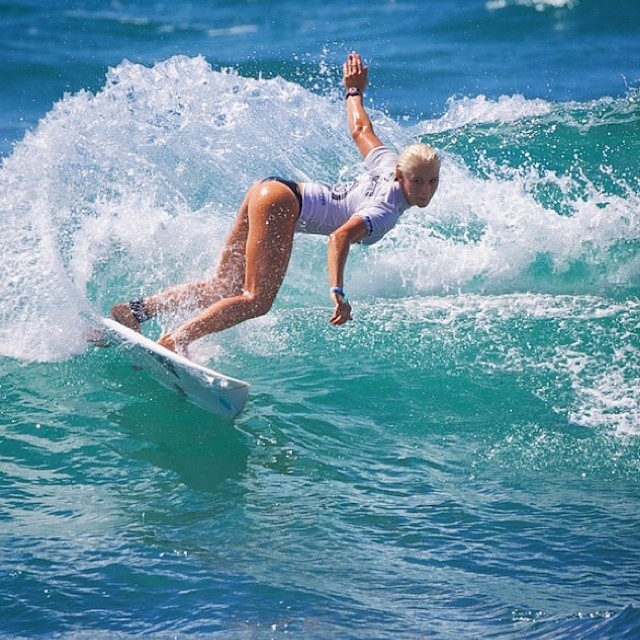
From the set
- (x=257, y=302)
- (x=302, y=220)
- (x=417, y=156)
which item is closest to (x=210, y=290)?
(x=257, y=302)

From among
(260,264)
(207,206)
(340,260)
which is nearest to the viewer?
(340,260)

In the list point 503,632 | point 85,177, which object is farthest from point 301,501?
point 85,177

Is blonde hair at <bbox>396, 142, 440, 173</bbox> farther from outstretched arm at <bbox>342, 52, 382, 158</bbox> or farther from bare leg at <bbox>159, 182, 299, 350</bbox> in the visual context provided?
bare leg at <bbox>159, 182, 299, 350</bbox>

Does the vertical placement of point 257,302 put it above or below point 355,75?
below

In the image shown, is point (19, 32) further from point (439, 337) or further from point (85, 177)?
point (439, 337)

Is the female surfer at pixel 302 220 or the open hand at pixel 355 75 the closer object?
the female surfer at pixel 302 220

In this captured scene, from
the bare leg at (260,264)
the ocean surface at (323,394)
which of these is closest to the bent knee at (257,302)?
the bare leg at (260,264)

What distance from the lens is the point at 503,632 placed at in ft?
12.8

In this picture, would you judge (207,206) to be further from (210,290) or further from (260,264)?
(260,264)

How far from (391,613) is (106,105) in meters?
6.46

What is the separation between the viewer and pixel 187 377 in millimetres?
5957

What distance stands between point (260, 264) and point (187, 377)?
808 mm

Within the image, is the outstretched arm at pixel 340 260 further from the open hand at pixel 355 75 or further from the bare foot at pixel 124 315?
the bare foot at pixel 124 315

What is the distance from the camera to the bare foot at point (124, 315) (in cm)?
659
